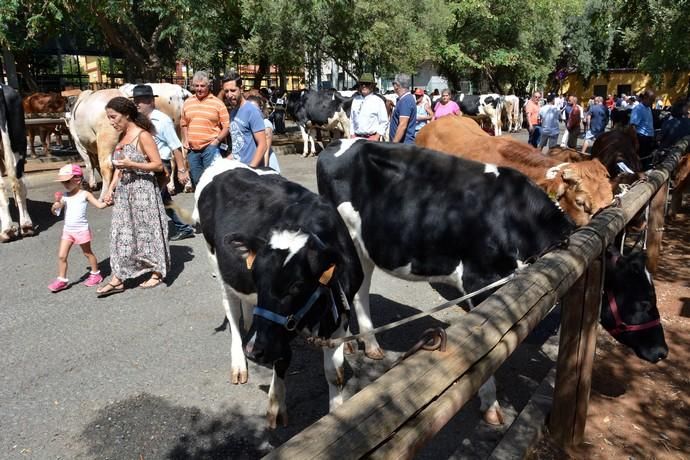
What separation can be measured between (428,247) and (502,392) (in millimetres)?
1171

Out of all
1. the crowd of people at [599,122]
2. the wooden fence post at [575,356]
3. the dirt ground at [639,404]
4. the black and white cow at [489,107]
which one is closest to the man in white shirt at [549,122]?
the crowd of people at [599,122]

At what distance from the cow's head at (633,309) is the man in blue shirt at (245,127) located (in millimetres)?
3590

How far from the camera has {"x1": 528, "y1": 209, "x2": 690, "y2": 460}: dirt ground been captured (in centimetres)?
317

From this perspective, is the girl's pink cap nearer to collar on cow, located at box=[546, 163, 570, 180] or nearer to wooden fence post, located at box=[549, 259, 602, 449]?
collar on cow, located at box=[546, 163, 570, 180]

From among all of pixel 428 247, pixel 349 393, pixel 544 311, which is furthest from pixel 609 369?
pixel 544 311

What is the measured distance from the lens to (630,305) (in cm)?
329

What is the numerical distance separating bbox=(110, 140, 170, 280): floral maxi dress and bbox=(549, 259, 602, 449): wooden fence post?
409cm

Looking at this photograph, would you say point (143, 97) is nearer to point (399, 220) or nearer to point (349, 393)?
point (399, 220)

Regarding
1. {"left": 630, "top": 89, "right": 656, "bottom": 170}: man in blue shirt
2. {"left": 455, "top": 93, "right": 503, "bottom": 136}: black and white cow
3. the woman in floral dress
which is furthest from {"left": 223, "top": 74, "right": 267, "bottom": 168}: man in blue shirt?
{"left": 455, "top": 93, "right": 503, "bottom": 136}: black and white cow

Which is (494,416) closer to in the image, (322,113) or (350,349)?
(350,349)

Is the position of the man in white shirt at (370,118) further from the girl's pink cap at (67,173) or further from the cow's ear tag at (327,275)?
→ the cow's ear tag at (327,275)

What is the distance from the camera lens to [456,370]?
1677mm

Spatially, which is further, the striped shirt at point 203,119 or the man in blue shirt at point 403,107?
the man in blue shirt at point 403,107

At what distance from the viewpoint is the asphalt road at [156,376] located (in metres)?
3.20
